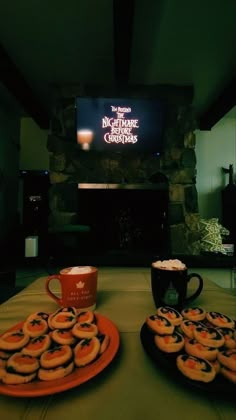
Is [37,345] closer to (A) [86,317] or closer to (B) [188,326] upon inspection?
(A) [86,317]

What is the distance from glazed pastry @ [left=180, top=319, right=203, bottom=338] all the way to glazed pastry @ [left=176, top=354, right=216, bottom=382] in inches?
2.4

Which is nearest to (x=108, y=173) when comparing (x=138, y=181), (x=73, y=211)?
(x=138, y=181)

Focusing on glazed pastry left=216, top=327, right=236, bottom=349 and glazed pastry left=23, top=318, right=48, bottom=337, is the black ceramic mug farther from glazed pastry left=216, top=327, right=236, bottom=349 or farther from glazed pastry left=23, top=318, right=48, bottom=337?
glazed pastry left=23, top=318, right=48, bottom=337

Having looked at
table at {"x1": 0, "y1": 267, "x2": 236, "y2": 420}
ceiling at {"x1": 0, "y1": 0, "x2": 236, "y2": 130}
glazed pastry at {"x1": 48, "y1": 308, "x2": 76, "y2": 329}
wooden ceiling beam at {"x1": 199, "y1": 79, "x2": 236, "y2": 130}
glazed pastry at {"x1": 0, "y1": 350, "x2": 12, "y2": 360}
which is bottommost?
table at {"x1": 0, "y1": 267, "x2": 236, "y2": 420}

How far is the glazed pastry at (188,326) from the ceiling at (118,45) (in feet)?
6.31

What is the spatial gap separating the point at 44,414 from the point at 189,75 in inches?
127

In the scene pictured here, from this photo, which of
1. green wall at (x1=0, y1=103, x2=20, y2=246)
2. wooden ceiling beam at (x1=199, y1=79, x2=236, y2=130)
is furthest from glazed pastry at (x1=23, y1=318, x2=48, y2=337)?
wooden ceiling beam at (x1=199, y1=79, x2=236, y2=130)

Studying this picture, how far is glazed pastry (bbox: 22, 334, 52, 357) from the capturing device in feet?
1.02

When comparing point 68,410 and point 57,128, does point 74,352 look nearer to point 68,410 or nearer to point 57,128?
point 68,410

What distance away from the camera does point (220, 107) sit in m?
3.23

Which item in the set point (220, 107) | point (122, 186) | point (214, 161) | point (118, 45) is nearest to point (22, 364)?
point (118, 45)

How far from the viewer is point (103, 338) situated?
1.14 feet

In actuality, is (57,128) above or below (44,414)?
above

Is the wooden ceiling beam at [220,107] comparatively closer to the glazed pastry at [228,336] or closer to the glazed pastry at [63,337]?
the glazed pastry at [228,336]
